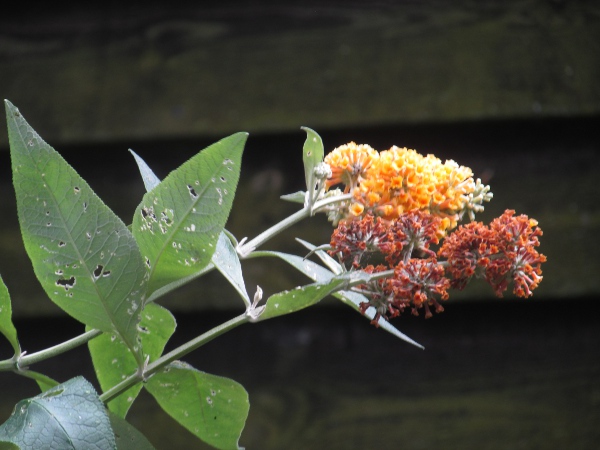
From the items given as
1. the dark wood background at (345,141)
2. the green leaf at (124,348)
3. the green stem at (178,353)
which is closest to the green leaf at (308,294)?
the green stem at (178,353)

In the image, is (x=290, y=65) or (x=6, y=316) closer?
(x=6, y=316)

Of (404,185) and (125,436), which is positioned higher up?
(404,185)

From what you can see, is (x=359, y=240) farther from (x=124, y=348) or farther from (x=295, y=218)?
(x=124, y=348)

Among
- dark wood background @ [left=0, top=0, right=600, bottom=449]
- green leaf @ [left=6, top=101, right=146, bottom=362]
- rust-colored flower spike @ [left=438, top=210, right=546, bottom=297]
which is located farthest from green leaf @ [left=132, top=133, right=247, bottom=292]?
dark wood background @ [left=0, top=0, right=600, bottom=449]

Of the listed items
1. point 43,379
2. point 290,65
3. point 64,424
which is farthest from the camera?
point 290,65

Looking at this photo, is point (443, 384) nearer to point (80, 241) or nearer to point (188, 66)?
point (188, 66)

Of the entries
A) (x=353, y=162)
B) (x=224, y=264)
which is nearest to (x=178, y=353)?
(x=224, y=264)

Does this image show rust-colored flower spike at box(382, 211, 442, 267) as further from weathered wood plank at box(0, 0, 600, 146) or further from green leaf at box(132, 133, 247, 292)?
weathered wood plank at box(0, 0, 600, 146)
